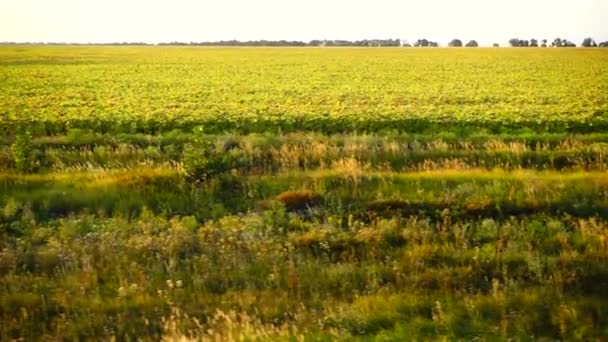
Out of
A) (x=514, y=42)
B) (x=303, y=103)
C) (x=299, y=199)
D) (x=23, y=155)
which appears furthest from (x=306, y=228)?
(x=514, y=42)

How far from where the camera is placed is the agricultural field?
655cm

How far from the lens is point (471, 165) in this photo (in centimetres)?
1458

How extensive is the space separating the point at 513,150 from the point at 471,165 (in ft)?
5.34

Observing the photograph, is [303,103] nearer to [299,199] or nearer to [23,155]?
[23,155]

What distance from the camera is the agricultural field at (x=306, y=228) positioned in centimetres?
655

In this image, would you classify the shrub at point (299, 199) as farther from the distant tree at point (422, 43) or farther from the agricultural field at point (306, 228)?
the distant tree at point (422, 43)

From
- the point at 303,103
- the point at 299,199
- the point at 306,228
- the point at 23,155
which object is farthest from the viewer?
the point at 303,103

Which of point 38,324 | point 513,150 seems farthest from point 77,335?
point 513,150

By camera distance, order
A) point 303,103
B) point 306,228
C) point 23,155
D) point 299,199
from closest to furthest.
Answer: point 306,228, point 299,199, point 23,155, point 303,103

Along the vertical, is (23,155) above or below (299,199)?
above

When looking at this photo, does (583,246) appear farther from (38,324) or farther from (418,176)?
(38,324)

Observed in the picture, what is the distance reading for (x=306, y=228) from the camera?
9.89m

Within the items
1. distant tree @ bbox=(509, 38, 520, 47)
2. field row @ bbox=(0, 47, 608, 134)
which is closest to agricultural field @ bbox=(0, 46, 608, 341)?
field row @ bbox=(0, 47, 608, 134)

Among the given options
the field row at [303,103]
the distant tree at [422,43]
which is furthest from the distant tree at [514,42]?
the field row at [303,103]
